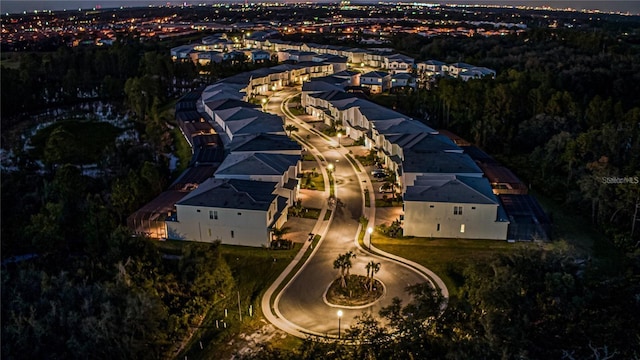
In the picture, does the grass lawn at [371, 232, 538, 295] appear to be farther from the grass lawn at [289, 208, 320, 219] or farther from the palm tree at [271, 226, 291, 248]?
the palm tree at [271, 226, 291, 248]

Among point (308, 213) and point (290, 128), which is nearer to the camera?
point (308, 213)

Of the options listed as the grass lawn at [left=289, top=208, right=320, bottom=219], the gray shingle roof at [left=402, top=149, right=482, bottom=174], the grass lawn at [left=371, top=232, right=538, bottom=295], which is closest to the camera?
the grass lawn at [left=371, top=232, right=538, bottom=295]

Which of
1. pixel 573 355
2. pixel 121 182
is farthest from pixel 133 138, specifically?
pixel 573 355

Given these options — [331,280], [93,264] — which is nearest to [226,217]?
[93,264]

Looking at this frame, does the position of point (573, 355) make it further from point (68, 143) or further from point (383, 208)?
point (68, 143)

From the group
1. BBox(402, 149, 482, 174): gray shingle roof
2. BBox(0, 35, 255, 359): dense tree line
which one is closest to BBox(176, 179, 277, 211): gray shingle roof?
BBox(0, 35, 255, 359): dense tree line

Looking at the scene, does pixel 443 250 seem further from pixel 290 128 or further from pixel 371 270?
pixel 290 128
